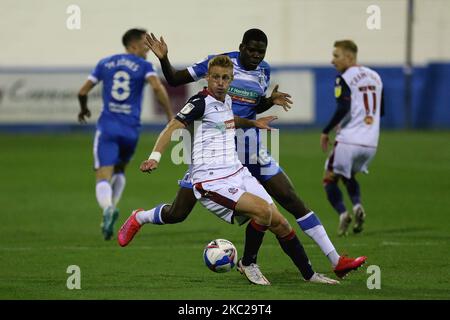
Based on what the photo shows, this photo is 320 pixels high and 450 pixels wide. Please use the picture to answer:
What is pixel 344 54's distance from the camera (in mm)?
12828

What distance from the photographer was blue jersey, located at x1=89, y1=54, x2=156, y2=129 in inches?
516

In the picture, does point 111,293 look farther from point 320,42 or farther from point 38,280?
point 320,42

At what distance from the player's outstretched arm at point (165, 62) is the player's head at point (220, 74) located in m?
0.77

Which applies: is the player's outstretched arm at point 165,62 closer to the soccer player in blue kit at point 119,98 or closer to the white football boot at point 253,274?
the white football boot at point 253,274

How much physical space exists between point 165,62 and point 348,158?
4520 millimetres

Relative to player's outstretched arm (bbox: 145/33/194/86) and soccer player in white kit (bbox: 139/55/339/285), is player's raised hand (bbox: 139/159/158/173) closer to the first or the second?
soccer player in white kit (bbox: 139/55/339/285)

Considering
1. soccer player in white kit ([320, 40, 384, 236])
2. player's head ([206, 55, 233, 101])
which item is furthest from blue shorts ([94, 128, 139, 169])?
player's head ([206, 55, 233, 101])

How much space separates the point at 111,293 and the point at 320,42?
28959 mm

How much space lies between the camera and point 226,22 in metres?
35.7

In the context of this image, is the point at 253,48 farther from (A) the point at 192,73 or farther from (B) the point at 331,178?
(B) the point at 331,178

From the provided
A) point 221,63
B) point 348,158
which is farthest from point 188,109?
point 348,158

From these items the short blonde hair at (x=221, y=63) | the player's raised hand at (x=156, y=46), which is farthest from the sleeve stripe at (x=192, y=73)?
the short blonde hair at (x=221, y=63)

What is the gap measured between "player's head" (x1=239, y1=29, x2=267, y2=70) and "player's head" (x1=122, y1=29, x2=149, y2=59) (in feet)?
13.8
